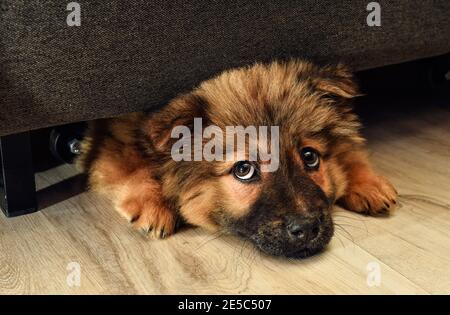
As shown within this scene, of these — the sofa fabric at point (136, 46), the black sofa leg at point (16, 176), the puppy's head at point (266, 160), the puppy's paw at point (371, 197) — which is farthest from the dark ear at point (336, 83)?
the black sofa leg at point (16, 176)

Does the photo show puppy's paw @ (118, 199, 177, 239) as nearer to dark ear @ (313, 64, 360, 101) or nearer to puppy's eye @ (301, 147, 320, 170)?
puppy's eye @ (301, 147, 320, 170)

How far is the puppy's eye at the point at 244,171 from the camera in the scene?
1.92 m

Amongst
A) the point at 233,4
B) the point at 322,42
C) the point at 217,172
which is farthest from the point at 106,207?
the point at 322,42

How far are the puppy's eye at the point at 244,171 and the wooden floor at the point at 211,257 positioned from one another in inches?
9.9

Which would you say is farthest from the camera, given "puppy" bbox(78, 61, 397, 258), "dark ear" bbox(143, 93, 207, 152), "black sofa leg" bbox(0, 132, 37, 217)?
"black sofa leg" bbox(0, 132, 37, 217)

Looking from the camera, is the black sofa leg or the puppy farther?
the black sofa leg

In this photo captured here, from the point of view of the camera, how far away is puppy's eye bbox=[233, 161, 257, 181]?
1925mm

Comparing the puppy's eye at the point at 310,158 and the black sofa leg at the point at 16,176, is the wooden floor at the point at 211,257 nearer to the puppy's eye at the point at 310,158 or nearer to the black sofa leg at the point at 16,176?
the black sofa leg at the point at 16,176

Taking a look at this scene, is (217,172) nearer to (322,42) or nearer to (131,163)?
(131,163)

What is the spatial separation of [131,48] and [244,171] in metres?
0.57

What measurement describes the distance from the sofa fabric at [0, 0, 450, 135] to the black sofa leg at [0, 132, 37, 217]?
217mm

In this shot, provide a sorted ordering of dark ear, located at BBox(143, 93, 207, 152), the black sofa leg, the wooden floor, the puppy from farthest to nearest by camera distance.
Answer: the black sofa leg
dark ear, located at BBox(143, 93, 207, 152)
the puppy
the wooden floor

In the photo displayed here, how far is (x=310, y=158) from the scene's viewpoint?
6.72ft

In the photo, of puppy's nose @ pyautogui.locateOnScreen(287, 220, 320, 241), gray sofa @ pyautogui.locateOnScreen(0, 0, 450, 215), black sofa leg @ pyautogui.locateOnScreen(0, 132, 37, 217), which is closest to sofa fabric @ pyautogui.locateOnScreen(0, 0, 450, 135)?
gray sofa @ pyautogui.locateOnScreen(0, 0, 450, 215)
